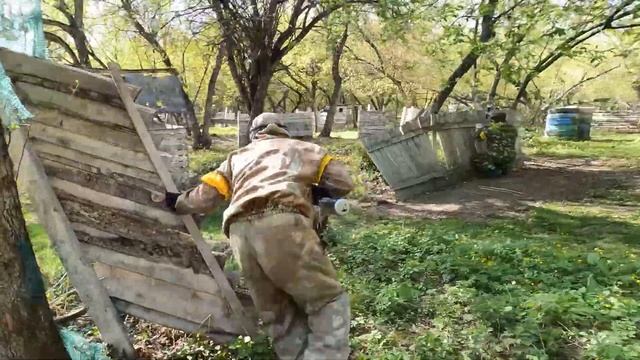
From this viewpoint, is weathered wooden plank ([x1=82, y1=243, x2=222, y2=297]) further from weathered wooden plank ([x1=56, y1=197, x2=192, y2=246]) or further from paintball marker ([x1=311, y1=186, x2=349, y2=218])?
paintball marker ([x1=311, y1=186, x2=349, y2=218])

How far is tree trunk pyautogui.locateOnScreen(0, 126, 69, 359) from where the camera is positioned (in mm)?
3025

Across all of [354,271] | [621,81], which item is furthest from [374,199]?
[621,81]

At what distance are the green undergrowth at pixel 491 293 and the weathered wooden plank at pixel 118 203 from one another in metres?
1.54

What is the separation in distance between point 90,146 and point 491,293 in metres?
3.32

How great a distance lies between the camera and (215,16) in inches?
494

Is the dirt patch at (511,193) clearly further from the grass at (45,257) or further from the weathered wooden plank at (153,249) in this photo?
the weathered wooden plank at (153,249)

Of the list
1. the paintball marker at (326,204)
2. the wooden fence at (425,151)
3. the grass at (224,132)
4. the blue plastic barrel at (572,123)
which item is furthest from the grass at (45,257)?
the grass at (224,132)

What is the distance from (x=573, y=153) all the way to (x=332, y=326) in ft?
55.4

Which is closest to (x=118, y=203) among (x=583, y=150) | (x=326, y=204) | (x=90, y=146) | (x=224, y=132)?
(x=90, y=146)

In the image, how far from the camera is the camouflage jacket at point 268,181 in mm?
3229

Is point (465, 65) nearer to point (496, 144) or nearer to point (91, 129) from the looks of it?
point (496, 144)

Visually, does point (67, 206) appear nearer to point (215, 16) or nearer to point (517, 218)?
point (517, 218)

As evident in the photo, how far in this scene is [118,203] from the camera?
3645 mm

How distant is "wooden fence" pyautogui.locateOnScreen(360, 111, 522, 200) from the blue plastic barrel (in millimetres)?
12086
